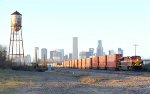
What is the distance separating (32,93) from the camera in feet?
75.2

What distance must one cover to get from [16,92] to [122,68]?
4477 centimetres

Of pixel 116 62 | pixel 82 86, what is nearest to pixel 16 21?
pixel 116 62

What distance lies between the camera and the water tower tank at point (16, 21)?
81.1 metres

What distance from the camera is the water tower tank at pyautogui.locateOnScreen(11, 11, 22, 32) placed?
81.1 m

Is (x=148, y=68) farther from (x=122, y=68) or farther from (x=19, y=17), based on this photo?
(x=19, y=17)

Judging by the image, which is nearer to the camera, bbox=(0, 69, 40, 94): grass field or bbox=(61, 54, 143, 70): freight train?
bbox=(0, 69, 40, 94): grass field

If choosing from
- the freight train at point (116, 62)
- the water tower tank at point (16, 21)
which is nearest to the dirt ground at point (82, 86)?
the freight train at point (116, 62)

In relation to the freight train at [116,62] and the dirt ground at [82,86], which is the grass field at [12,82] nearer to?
the dirt ground at [82,86]

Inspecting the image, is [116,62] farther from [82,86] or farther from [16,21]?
[82,86]

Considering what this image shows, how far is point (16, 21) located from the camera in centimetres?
8225

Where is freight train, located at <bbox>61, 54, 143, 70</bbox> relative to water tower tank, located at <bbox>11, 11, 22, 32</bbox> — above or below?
below

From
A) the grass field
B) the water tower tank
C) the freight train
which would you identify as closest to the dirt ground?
the grass field

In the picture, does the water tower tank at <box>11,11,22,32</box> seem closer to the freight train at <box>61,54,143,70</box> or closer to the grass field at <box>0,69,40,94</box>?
the freight train at <box>61,54,143,70</box>

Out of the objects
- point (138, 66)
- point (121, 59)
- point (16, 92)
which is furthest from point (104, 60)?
point (16, 92)
